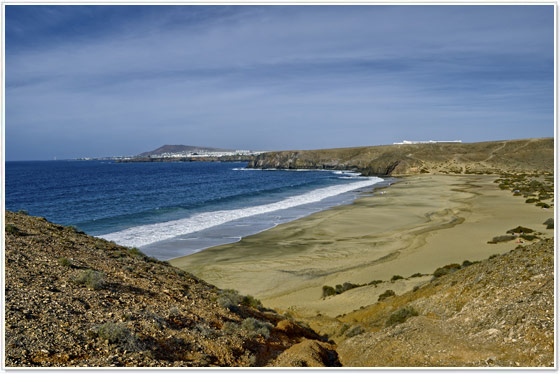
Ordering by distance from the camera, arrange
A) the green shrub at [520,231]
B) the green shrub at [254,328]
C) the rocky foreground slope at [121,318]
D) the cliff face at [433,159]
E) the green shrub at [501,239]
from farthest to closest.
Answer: the cliff face at [433,159], the green shrub at [520,231], the green shrub at [501,239], the green shrub at [254,328], the rocky foreground slope at [121,318]

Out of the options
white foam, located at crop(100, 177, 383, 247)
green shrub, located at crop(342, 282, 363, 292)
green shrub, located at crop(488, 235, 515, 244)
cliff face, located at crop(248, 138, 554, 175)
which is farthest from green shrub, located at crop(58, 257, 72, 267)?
cliff face, located at crop(248, 138, 554, 175)

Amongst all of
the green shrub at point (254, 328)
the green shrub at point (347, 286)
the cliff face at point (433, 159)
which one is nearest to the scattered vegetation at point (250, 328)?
the green shrub at point (254, 328)

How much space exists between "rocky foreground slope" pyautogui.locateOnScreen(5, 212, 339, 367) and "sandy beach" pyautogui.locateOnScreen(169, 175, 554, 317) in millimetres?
5275

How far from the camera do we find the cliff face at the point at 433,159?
96938mm

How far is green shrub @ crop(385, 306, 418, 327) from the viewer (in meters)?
11.0

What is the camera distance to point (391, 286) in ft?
52.9

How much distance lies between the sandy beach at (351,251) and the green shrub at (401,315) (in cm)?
353

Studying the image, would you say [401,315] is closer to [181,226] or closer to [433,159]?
[181,226]

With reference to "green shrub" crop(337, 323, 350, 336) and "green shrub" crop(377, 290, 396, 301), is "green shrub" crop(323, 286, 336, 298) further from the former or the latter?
"green shrub" crop(337, 323, 350, 336)

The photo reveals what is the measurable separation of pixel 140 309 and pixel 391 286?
10651 millimetres

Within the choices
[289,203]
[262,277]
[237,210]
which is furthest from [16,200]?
[262,277]

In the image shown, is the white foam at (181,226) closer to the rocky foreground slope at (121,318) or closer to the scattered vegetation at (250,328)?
the rocky foreground slope at (121,318)

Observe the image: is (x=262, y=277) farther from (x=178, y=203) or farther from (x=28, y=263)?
(x=178, y=203)

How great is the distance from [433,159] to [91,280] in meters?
109
